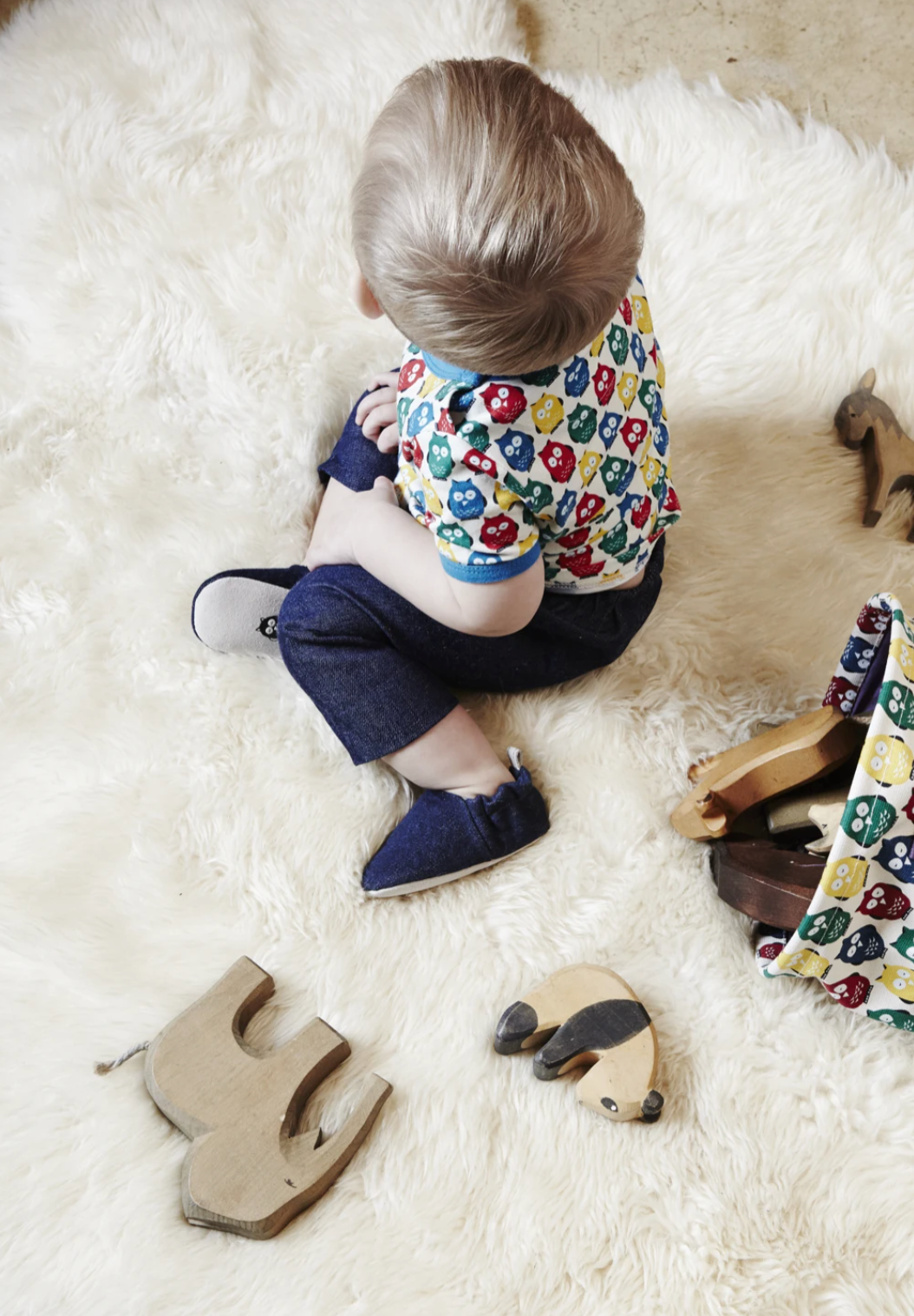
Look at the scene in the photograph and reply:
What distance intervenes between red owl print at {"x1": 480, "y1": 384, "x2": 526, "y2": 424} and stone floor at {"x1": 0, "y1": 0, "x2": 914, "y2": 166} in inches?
28.3

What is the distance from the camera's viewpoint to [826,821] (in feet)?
2.35

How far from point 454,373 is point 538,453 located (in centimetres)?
7

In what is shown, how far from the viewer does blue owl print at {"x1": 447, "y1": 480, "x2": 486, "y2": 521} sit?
0.61 metres

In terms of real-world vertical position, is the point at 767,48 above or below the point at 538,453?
above

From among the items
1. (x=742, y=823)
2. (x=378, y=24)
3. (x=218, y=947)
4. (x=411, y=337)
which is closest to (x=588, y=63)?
(x=378, y=24)

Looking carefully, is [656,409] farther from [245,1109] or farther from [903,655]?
[245,1109]

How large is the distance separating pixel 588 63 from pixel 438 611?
2.54 feet

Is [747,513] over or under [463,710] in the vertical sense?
over

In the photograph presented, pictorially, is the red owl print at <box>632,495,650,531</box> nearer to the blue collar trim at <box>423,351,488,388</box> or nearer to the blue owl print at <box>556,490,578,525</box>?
the blue owl print at <box>556,490,578,525</box>

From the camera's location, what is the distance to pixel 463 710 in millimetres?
810

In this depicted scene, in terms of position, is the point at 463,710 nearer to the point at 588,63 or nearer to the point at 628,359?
the point at 628,359

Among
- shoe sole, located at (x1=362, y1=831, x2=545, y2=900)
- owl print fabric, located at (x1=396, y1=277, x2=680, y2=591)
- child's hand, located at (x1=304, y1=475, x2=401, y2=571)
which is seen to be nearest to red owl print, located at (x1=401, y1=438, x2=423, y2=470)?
owl print fabric, located at (x1=396, y1=277, x2=680, y2=591)

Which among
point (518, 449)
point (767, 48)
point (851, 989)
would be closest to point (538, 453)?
point (518, 449)

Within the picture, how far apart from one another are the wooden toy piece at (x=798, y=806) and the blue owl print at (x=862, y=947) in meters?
0.10
